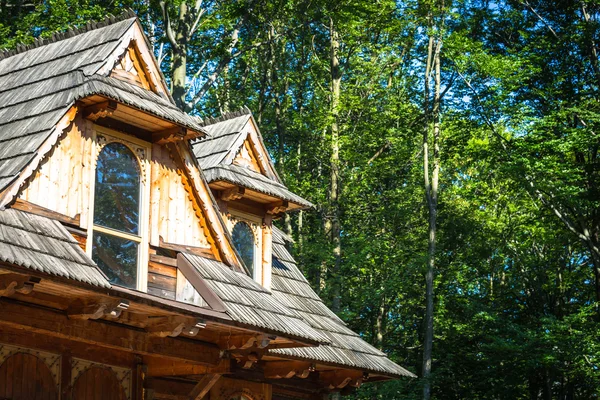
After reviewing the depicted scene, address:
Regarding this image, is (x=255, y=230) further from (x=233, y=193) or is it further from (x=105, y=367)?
(x=105, y=367)

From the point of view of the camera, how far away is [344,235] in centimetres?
3566

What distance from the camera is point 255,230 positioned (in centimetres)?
1566

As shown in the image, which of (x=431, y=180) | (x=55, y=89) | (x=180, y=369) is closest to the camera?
(x=55, y=89)

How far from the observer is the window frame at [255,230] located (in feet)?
50.0

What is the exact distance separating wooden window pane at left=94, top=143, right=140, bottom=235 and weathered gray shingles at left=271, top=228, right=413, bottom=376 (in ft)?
11.2

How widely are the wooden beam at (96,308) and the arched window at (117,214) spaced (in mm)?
1133

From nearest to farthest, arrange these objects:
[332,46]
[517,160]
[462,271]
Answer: [517,160], [332,46], [462,271]

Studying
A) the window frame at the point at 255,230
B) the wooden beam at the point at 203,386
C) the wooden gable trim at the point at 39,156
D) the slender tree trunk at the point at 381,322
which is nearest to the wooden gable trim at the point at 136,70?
the wooden gable trim at the point at 39,156

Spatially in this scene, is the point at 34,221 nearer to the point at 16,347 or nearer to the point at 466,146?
the point at 16,347

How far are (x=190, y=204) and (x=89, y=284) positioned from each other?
3.46 meters

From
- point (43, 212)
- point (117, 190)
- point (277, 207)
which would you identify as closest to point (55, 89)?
point (117, 190)

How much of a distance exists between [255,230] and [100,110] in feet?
15.3

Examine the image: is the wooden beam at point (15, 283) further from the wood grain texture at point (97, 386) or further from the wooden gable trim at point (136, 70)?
the wooden gable trim at point (136, 70)

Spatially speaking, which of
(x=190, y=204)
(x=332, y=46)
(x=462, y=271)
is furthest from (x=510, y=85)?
(x=190, y=204)
